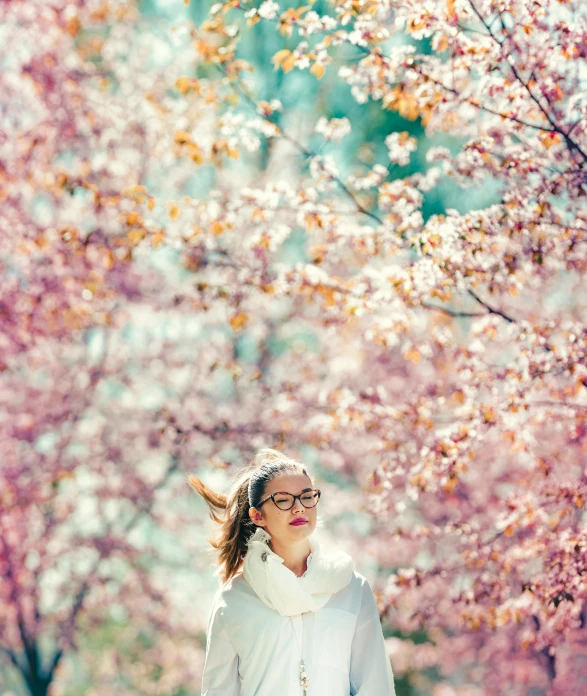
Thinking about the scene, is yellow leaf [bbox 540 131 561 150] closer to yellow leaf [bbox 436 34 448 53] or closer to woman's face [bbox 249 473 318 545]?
yellow leaf [bbox 436 34 448 53]

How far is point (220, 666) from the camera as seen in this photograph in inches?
100

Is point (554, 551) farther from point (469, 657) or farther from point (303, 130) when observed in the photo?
point (303, 130)

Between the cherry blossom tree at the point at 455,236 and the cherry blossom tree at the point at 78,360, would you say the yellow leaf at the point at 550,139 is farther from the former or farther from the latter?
the cherry blossom tree at the point at 78,360

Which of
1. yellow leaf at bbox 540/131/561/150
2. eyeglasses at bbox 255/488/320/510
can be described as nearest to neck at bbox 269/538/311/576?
eyeglasses at bbox 255/488/320/510

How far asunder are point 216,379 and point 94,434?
2013mm

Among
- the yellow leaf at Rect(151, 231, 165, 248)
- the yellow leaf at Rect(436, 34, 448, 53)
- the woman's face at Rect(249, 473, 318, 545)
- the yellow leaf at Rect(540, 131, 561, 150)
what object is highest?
the yellow leaf at Rect(436, 34, 448, 53)

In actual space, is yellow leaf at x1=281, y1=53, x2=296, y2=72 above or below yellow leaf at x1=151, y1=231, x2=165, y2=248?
above

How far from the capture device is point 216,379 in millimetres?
10562

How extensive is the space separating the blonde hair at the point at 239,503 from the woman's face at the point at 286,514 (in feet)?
0.09

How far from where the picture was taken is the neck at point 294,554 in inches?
104

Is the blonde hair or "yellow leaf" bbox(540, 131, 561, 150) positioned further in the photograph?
"yellow leaf" bbox(540, 131, 561, 150)

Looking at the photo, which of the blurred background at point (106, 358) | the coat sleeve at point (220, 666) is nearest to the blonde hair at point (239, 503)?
the coat sleeve at point (220, 666)

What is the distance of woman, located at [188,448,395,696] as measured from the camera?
8.15 ft

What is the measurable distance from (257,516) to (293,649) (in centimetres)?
46
